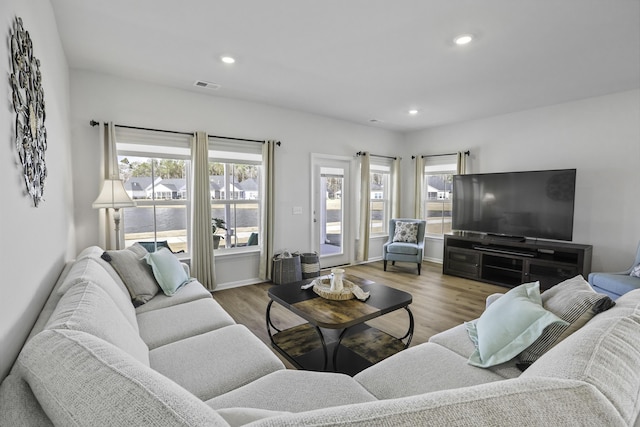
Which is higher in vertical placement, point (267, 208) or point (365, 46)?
point (365, 46)

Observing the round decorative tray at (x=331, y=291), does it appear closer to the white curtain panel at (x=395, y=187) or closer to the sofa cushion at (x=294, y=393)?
the sofa cushion at (x=294, y=393)

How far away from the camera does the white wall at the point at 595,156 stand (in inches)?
152

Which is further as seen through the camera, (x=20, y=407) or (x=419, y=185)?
(x=419, y=185)

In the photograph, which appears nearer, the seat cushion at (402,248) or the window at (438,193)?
the seat cushion at (402,248)

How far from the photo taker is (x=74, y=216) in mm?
3195

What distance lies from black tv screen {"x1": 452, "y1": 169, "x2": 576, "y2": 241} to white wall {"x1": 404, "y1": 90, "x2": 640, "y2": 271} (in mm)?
388

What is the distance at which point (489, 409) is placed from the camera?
0.56 m

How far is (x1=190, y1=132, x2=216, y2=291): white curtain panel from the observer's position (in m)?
→ 3.82

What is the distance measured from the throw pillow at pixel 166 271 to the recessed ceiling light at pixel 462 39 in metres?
3.07

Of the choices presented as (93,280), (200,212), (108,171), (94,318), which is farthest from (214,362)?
(108,171)

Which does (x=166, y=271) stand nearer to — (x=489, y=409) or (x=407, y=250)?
(x=489, y=409)

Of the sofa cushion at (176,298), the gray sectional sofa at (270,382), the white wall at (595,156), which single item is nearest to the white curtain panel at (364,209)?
the white wall at (595,156)

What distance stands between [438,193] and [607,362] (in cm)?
542

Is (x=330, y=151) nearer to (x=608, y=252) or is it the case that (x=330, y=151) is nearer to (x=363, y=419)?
(x=608, y=252)
